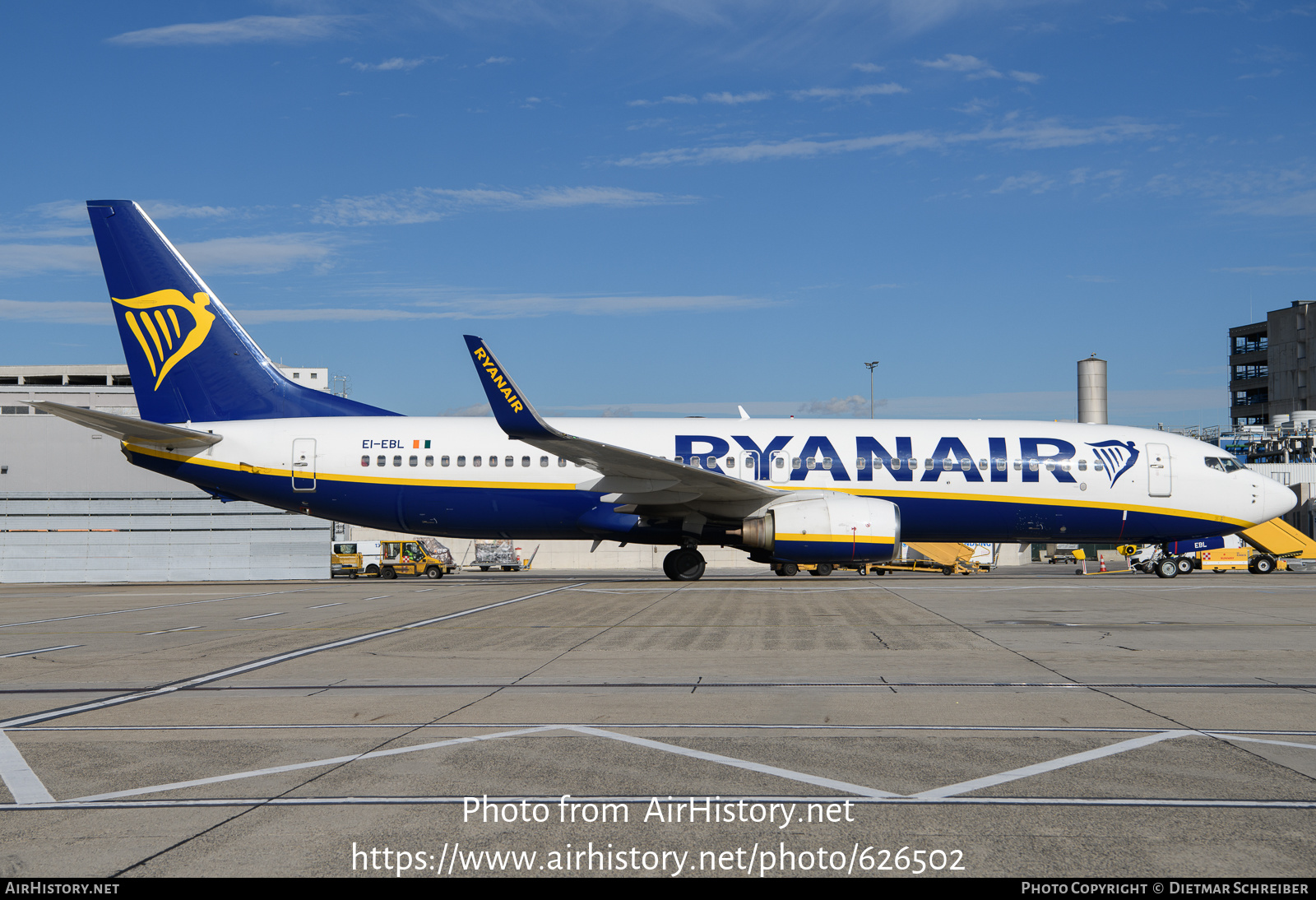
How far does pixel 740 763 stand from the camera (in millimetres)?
6004

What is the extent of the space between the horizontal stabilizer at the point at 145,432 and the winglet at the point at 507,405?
8.34 metres

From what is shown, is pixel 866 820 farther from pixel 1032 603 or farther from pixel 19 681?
pixel 1032 603

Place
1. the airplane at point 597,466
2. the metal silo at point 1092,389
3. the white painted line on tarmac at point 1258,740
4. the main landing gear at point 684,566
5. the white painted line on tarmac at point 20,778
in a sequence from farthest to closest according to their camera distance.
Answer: the metal silo at point 1092,389 → the main landing gear at point 684,566 → the airplane at point 597,466 → the white painted line on tarmac at point 1258,740 → the white painted line on tarmac at point 20,778

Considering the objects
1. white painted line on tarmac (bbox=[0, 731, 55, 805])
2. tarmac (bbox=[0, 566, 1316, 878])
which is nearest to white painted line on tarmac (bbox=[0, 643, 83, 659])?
tarmac (bbox=[0, 566, 1316, 878])

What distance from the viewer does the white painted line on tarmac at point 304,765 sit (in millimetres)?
5371

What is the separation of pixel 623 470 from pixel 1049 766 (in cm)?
1932

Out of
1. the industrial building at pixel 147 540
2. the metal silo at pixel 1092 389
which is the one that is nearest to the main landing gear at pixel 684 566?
the industrial building at pixel 147 540

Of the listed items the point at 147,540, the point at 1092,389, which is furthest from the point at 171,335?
the point at 1092,389

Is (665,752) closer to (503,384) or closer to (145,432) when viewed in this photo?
(503,384)

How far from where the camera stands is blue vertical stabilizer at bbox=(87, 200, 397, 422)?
87.8ft

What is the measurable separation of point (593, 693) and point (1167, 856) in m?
5.27

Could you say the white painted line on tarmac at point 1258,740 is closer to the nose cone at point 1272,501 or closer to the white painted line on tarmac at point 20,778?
the white painted line on tarmac at point 20,778

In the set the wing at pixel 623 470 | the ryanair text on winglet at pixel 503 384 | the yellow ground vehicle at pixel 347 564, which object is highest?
the ryanair text on winglet at pixel 503 384

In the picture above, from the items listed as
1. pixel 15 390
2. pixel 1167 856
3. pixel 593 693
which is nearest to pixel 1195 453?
pixel 593 693
